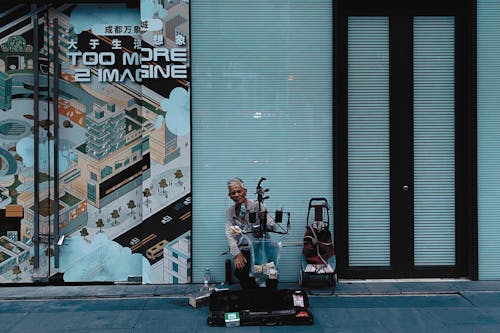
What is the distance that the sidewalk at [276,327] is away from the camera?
5.53 metres

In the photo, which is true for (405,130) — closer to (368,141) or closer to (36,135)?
(368,141)

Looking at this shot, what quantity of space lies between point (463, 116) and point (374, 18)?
2.00 meters

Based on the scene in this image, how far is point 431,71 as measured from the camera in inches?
290

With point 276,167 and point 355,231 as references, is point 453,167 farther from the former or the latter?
point 276,167

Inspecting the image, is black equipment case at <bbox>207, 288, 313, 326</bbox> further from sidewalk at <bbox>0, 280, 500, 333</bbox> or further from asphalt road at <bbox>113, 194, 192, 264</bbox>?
asphalt road at <bbox>113, 194, 192, 264</bbox>

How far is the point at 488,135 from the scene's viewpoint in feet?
23.8

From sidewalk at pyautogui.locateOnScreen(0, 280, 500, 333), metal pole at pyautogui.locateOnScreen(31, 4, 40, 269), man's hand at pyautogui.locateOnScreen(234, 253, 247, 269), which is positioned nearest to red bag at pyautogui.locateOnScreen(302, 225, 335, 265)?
sidewalk at pyautogui.locateOnScreen(0, 280, 500, 333)

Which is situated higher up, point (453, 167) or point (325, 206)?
point (453, 167)

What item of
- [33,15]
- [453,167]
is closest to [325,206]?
[453,167]

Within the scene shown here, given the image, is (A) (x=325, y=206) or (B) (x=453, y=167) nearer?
(A) (x=325, y=206)

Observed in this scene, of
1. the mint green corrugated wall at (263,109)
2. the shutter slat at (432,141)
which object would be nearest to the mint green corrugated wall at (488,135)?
the shutter slat at (432,141)

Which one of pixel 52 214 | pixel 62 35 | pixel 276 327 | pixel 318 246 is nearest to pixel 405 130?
pixel 318 246

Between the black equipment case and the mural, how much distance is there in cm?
134

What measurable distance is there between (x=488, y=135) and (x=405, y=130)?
1.22 metres
